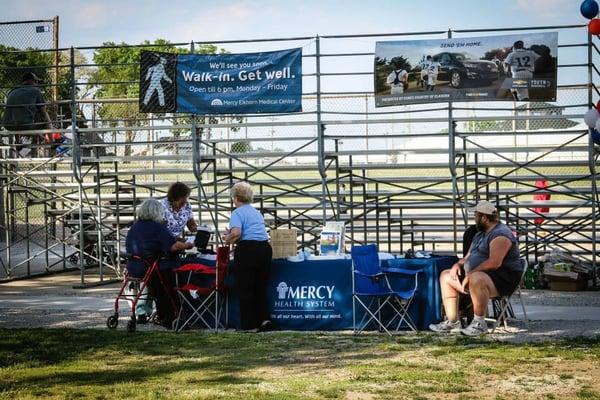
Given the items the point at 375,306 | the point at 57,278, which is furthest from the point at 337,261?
the point at 57,278

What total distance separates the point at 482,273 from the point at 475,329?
0.57 metres

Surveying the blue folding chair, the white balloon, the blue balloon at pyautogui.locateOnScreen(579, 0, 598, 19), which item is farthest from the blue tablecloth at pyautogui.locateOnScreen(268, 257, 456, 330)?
the blue balloon at pyautogui.locateOnScreen(579, 0, 598, 19)

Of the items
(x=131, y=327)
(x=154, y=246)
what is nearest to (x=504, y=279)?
(x=154, y=246)

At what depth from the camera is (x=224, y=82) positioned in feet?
50.5

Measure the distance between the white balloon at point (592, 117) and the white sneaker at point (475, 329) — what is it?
448 centimetres

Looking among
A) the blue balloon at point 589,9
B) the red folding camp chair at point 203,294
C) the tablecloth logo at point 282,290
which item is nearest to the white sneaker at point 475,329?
the tablecloth logo at point 282,290

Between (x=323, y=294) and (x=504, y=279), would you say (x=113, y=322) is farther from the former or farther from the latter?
(x=504, y=279)

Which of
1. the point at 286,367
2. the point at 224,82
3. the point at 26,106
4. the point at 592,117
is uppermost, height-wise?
the point at 224,82

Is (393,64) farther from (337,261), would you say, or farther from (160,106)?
(337,261)

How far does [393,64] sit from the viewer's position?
1493 cm

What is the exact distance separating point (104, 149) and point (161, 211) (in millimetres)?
7584

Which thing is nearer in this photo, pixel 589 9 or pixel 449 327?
pixel 449 327

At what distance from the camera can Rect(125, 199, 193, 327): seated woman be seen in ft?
36.8

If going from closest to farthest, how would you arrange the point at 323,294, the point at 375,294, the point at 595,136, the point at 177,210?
the point at 375,294, the point at 323,294, the point at 177,210, the point at 595,136
